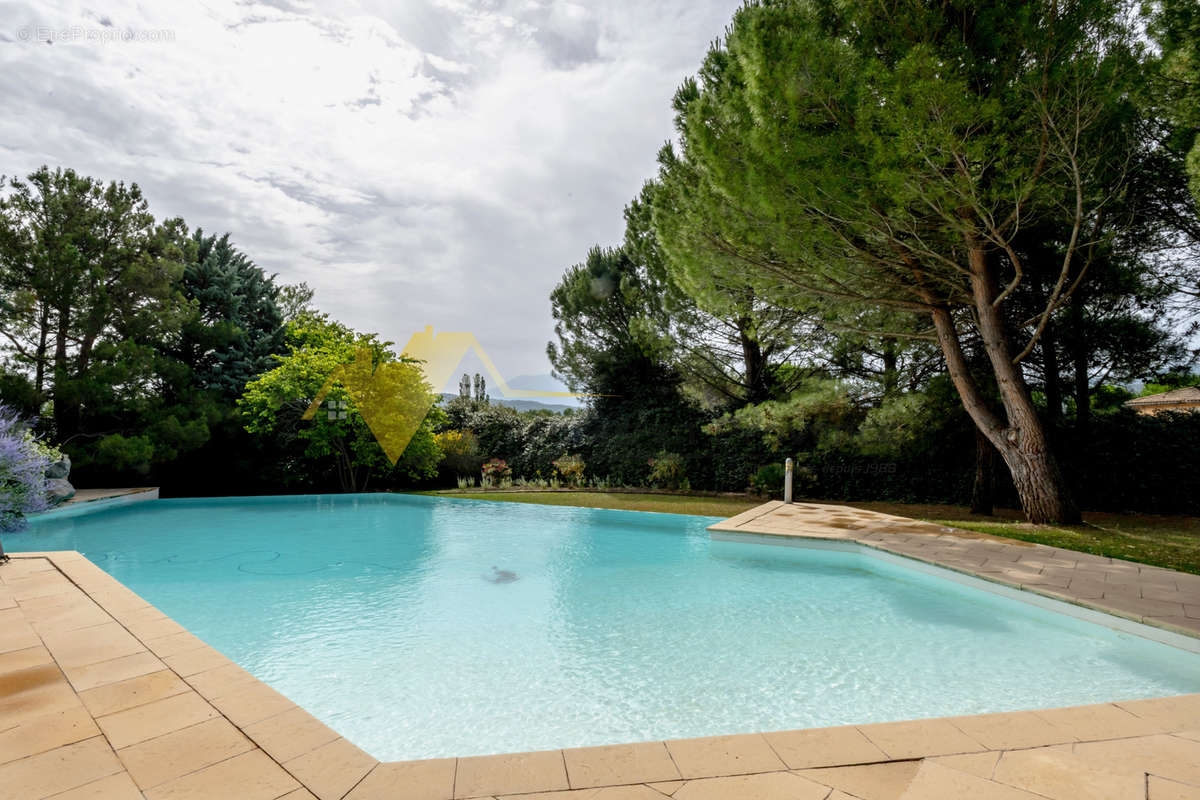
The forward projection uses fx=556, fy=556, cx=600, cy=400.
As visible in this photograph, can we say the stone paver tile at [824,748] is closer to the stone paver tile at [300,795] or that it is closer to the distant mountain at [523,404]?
the stone paver tile at [300,795]

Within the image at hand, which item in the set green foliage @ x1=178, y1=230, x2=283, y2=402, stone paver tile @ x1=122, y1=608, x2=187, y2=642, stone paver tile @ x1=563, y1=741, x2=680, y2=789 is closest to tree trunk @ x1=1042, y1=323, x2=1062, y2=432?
stone paver tile @ x1=563, y1=741, x2=680, y2=789

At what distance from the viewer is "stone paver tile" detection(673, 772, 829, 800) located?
182cm

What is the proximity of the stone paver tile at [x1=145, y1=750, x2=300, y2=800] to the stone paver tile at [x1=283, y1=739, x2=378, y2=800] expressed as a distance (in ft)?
0.15

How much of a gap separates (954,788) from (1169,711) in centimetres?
155

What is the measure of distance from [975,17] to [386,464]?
47.0 feet

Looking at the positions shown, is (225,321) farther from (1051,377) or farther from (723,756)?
(1051,377)

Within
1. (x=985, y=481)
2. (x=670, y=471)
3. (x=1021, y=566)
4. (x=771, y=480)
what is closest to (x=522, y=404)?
(x=670, y=471)

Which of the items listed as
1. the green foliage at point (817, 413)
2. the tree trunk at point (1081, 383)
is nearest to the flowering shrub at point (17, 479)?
the green foliage at point (817, 413)

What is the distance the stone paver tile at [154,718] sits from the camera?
2146 mm

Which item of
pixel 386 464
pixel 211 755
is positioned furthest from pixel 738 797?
pixel 386 464

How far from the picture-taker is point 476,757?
2.03m

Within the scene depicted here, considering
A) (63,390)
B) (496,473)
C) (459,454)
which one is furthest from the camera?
(459,454)

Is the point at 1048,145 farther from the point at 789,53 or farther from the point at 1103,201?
the point at 789,53

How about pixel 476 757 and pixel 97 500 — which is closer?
pixel 476 757
